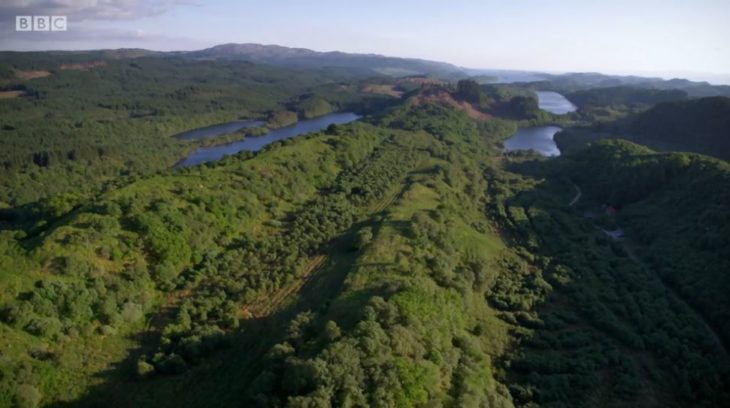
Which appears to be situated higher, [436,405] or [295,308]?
[436,405]

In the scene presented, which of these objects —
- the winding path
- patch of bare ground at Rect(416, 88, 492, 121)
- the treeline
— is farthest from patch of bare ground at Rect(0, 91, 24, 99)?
the treeline

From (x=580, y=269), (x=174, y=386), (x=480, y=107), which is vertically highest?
(x=480, y=107)

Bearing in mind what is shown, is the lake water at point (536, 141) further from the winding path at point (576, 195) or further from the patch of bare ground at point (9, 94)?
the patch of bare ground at point (9, 94)

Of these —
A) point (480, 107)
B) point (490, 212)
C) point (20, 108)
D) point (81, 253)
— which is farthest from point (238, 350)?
point (20, 108)

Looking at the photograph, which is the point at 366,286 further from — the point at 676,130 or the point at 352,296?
the point at 676,130

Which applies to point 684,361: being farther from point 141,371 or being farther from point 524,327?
point 141,371

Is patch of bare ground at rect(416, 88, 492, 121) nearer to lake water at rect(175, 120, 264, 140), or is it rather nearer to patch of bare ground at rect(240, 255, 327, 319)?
lake water at rect(175, 120, 264, 140)
